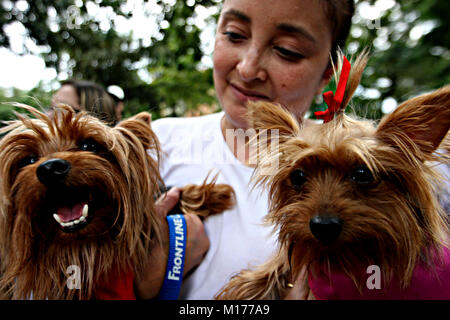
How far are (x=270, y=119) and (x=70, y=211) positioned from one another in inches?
45.6

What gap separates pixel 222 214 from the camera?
7.99 feet

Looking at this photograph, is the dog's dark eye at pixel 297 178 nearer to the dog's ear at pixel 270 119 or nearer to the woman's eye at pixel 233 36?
the dog's ear at pixel 270 119

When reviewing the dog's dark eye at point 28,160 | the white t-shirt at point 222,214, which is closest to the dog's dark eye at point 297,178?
the white t-shirt at point 222,214

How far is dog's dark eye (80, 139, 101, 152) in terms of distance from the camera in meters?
1.96

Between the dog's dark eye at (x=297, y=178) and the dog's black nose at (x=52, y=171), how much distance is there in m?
1.11

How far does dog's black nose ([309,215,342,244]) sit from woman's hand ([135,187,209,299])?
0.95 m

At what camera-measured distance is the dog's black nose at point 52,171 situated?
5.58 ft

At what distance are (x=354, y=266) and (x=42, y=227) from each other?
1611mm

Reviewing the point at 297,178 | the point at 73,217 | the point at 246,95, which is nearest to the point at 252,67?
the point at 246,95

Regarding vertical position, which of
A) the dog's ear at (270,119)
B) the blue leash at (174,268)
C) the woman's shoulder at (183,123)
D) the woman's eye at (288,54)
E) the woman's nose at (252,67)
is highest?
the woman's eye at (288,54)
